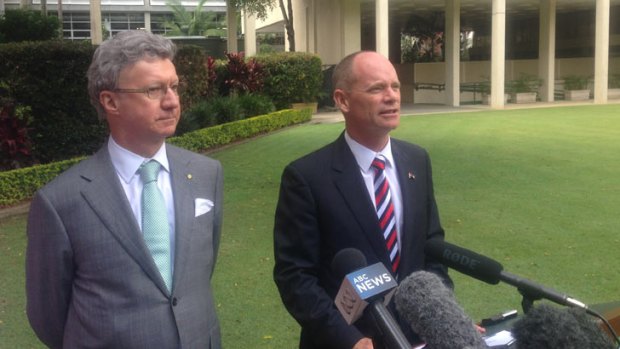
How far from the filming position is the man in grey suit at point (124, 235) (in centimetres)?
226

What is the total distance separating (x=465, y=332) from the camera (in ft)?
4.34

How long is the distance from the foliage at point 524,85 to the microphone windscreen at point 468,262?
26.5 metres

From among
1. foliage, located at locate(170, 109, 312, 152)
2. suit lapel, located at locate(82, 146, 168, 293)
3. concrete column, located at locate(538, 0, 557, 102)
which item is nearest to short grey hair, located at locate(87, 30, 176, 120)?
suit lapel, located at locate(82, 146, 168, 293)

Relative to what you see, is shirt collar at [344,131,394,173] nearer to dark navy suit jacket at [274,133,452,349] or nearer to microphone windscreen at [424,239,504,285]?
dark navy suit jacket at [274,133,452,349]

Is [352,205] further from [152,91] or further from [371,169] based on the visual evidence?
[152,91]

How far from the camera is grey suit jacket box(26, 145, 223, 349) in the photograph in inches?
88.7

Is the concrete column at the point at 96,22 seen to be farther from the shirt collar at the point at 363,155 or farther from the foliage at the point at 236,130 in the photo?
the shirt collar at the point at 363,155

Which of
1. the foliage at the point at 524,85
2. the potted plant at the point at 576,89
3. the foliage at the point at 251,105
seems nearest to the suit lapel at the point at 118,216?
the foliage at the point at 251,105

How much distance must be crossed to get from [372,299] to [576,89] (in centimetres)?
2874

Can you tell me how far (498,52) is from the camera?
24375mm

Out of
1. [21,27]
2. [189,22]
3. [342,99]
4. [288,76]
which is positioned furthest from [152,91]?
[189,22]

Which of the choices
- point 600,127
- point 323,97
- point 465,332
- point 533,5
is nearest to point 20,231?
point 465,332

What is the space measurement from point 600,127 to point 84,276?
53.7 ft

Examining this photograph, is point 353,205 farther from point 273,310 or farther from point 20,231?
point 20,231
